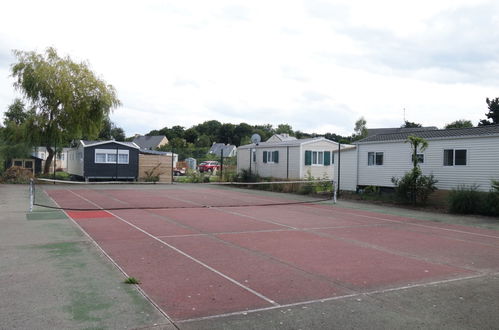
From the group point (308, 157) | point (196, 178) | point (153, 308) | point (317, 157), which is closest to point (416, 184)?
point (308, 157)

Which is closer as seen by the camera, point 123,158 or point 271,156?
point 271,156

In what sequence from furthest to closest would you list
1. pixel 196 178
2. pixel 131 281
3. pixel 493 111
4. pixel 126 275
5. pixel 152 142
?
1. pixel 152 142
2. pixel 493 111
3. pixel 196 178
4. pixel 126 275
5. pixel 131 281

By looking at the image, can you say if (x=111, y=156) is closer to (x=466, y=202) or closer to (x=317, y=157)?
(x=317, y=157)

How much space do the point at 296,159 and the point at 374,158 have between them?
26.5 ft

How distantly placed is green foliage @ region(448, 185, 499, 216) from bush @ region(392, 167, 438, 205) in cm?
204

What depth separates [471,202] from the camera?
1803cm

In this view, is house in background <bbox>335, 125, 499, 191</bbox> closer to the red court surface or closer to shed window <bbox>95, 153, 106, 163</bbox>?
the red court surface

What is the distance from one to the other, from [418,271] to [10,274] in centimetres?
670

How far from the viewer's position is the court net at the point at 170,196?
18.0 meters

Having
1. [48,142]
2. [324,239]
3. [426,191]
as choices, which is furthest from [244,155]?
[324,239]

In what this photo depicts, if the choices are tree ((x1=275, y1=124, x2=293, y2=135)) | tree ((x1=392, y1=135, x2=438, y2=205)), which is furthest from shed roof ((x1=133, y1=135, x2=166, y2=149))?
tree ((x1=392, y1=135, x2=438, y2=205))

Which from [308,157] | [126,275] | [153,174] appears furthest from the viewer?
[153,174]

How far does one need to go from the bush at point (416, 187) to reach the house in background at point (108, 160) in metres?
22.3

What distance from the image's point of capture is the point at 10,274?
682 cm
